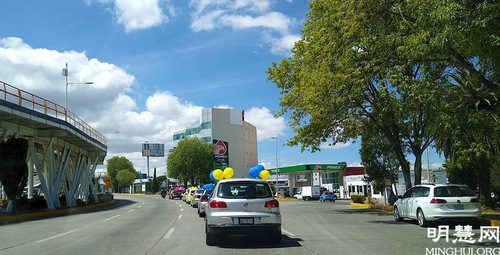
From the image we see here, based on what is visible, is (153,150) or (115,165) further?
(115,165)

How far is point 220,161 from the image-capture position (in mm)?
97688

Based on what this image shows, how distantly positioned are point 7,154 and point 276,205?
23744 millimetres

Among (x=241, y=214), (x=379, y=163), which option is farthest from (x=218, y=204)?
(x=379, y=163)

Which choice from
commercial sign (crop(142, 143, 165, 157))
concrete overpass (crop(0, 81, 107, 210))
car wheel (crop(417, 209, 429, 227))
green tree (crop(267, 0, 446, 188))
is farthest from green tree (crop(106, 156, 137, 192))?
car wheel (crop(417, 209, 429, 227))

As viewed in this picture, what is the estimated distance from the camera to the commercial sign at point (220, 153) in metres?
97.4

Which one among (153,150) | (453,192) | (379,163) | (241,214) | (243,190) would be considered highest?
(153,150)

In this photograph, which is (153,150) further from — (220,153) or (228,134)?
(220,153)

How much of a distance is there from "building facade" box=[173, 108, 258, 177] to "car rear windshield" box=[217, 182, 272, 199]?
91.0m

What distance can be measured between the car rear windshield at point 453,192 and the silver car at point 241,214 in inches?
279

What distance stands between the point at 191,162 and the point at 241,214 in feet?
252

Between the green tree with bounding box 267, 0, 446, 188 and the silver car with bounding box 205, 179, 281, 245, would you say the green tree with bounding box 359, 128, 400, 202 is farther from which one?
the silver car with bounding box 205, 179, 281, 245

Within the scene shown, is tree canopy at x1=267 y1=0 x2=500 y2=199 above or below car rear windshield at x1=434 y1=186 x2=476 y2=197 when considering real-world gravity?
above

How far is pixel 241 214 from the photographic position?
10.8 meters

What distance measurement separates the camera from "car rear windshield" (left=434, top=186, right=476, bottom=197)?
15305 mm
